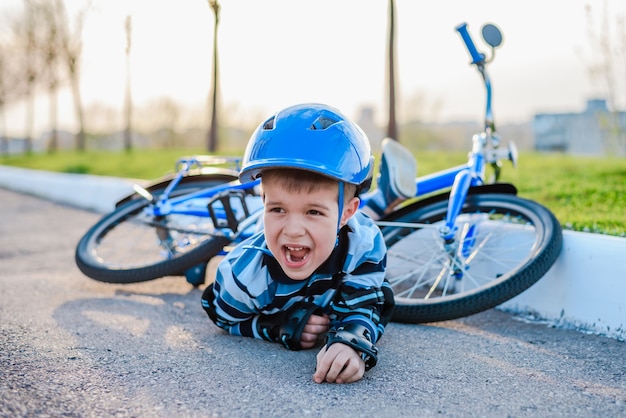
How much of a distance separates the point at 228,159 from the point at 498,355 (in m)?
2.29

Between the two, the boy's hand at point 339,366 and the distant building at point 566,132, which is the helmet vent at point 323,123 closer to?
the boy's hand at point 339,366

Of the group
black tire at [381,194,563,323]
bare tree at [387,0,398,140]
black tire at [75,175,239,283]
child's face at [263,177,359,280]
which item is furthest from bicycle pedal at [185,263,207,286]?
bare tree at [387,0,398,140]

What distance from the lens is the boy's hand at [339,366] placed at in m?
2.43

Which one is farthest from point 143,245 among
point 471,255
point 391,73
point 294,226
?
point 391,73

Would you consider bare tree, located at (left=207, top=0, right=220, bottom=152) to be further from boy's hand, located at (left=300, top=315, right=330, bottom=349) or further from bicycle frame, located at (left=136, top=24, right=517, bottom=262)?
Result: boy's hand, located at (left=300, top=315, right=330, bottom=349)

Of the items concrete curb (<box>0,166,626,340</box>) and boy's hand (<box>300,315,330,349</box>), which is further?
concrete curb (<box>0,166,626,340</box>)

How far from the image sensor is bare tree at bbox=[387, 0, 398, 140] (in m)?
11.6

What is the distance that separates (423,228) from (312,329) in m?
1.42

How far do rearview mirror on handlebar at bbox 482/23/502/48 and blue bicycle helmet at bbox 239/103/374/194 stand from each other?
1713 mm

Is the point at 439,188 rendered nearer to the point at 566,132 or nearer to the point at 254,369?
the point at 254,369

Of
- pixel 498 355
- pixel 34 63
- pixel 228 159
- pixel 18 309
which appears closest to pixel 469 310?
pixel 498 355

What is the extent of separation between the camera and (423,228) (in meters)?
4.02

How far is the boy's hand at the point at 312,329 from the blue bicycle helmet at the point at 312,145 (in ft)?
1.93

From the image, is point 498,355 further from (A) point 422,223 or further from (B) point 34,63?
(B) point 34,63
